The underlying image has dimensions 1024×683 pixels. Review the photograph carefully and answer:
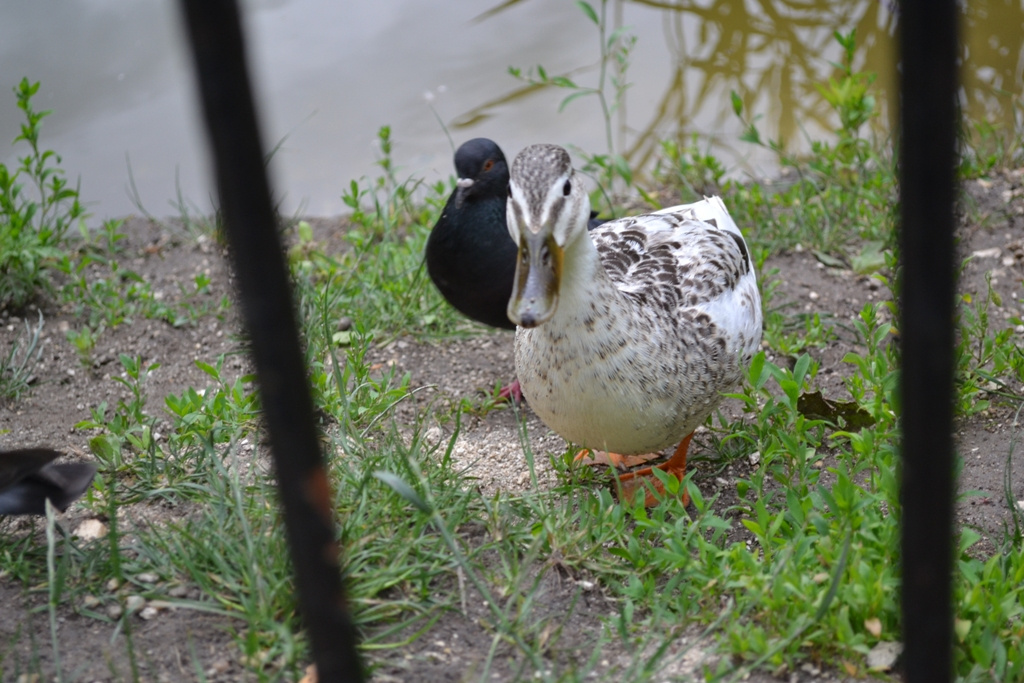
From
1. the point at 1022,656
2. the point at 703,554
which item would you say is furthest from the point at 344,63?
the point at 1022,656

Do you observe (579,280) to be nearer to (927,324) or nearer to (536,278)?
(536,278)

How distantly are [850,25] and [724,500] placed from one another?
181 inches

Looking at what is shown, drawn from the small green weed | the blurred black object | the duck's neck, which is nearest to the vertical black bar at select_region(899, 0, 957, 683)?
the duck's neck

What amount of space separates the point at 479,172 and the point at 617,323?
1.31m

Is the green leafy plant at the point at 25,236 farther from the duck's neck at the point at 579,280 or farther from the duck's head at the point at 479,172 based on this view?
the duck's neck at the point at 579,280

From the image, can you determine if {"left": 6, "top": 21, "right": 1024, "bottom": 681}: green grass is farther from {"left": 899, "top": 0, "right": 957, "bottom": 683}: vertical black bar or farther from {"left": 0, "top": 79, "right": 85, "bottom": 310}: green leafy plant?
{"left": 899, "top": 0, "right": 957, "bottom": 683}: vertical black bar

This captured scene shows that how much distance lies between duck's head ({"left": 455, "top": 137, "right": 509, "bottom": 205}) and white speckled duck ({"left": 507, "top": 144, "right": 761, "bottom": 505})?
2.21ft

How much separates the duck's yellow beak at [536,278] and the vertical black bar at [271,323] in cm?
107

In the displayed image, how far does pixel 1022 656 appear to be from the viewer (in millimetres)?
1933

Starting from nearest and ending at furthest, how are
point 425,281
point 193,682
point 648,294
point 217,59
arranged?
1. point 217,59
2. point 193,682
3. point 648,294
4. point 425,281

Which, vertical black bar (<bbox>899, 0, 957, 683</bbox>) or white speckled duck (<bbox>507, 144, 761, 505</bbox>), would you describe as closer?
vertical black bar (<bbox>899, 0, 957, 683</bbox>)

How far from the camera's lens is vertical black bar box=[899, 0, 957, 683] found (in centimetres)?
110

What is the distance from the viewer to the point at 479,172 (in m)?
3.67

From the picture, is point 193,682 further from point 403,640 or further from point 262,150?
point 262,150
